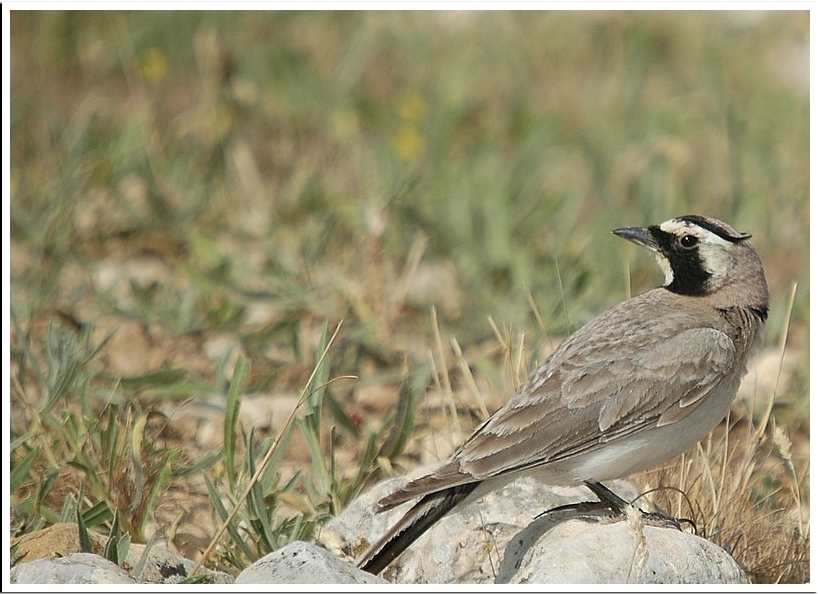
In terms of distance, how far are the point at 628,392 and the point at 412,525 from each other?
78 centimetres

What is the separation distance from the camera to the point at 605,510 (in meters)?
3.87

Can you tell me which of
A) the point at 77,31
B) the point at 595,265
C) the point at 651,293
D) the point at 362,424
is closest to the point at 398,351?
the point at 362,424

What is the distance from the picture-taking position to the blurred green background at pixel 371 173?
578 cm

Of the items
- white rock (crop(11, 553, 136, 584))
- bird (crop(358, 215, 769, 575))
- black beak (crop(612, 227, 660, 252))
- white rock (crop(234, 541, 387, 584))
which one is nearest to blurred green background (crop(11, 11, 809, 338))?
black beak (crop(612, 227, 660, 252))

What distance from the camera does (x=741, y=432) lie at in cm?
509

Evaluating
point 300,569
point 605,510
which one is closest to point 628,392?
point 605,510

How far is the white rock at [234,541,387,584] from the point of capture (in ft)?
10.7

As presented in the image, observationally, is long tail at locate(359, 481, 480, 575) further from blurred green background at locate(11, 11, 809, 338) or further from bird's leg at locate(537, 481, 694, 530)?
blurred green background at locate(11, 11, 809, 338)

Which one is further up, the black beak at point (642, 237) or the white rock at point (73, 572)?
the black beak at point (642, 237)

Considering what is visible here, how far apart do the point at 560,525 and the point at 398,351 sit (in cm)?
214

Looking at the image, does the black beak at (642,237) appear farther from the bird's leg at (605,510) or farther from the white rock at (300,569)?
the white rock at (300,569)

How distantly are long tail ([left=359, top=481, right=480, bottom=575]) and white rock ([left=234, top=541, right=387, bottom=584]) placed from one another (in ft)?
0.61

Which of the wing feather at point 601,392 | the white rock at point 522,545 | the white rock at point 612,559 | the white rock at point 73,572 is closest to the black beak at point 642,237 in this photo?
the wing feather at point 601,392

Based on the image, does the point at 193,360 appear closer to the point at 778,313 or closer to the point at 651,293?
the point at 651,293
